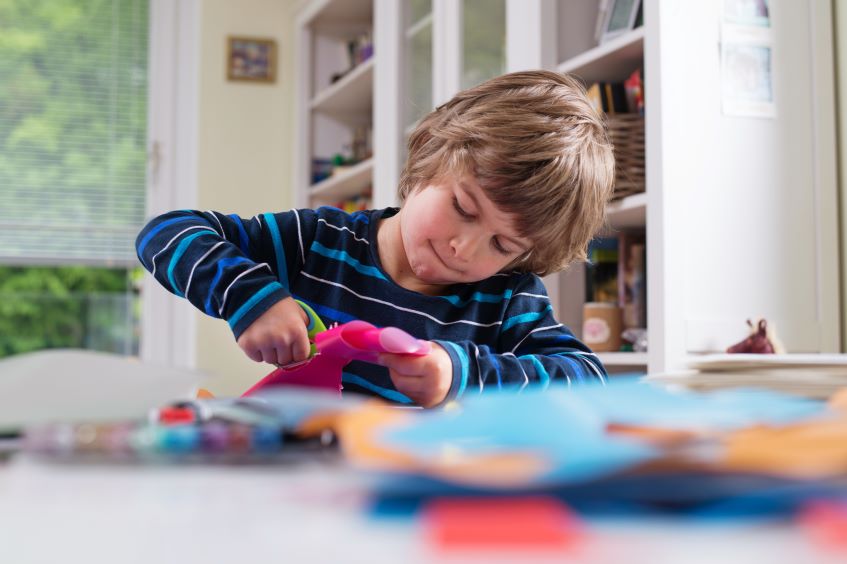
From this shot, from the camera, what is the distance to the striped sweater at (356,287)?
1.03 meters

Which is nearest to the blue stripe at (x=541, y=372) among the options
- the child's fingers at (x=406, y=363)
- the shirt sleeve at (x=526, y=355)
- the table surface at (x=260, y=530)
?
the shirt sleeve at (x=526, y=355)

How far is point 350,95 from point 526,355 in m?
2.67

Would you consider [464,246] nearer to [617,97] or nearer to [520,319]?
[520,319]

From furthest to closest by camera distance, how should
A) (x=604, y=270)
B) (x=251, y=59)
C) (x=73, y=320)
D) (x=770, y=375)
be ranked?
(x=73, y=320)
(x=251, y=59)
(x=604, y=270)
(x=770, y=375)

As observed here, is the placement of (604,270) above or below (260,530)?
above

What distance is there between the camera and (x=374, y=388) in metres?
1.12

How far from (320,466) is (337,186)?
11.0ft

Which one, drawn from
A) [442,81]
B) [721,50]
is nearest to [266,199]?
[442,81]

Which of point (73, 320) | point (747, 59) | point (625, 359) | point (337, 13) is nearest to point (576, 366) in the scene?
point (625, 359)

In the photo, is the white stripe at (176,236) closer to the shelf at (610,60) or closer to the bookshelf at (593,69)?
the bookshelf at (593,69)

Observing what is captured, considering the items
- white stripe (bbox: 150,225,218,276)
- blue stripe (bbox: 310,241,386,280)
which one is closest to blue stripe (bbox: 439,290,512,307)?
blue stripe (bbox: 310,241,386,280)

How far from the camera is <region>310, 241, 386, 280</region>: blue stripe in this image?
124 cm

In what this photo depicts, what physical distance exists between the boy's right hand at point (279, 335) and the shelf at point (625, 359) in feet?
3.53

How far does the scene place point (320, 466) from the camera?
24cm
